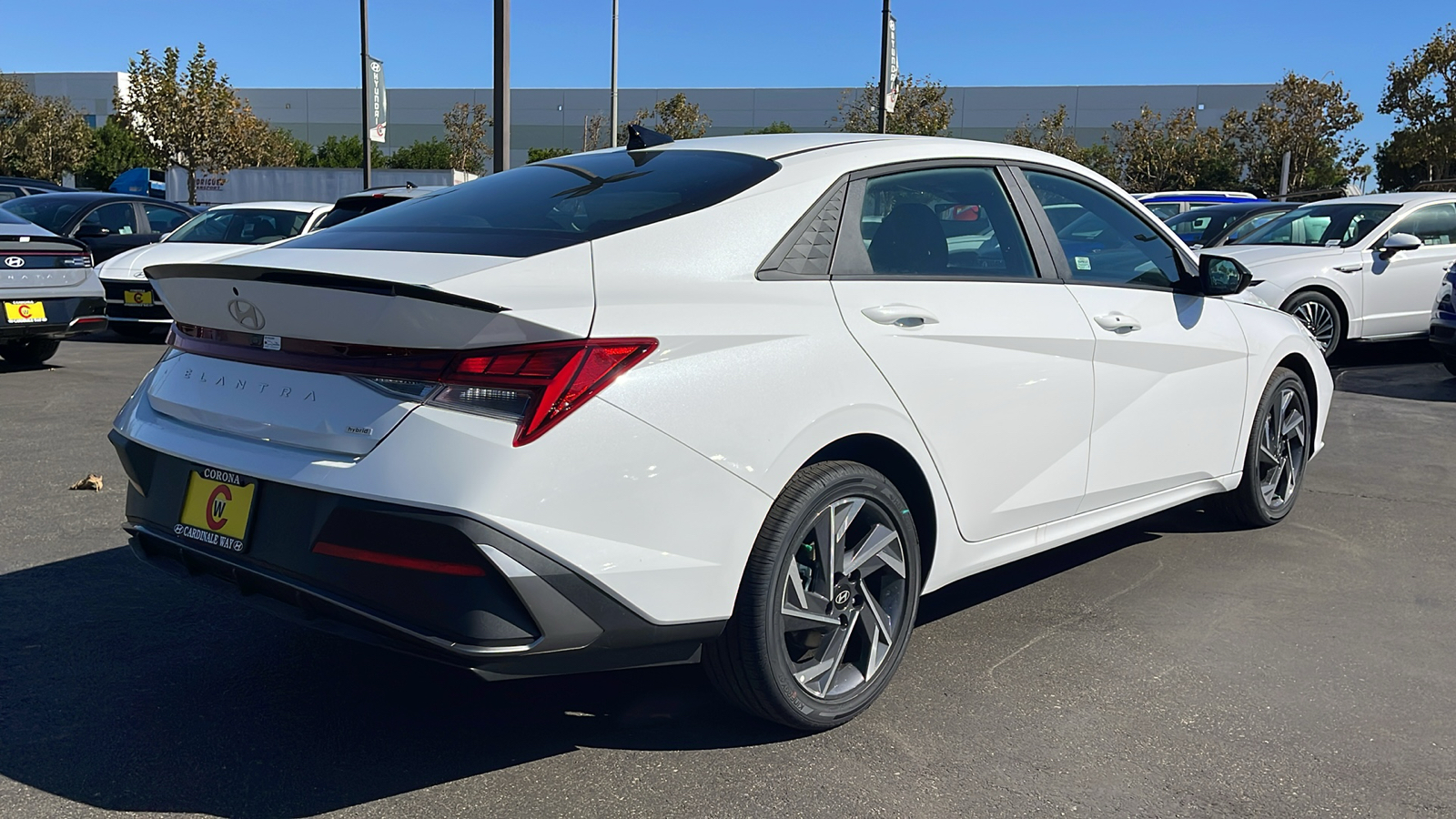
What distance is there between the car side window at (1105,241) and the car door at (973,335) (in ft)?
0.76

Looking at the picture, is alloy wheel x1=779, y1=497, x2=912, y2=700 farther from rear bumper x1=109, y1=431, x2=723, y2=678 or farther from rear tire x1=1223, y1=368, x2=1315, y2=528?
rear tire x1=1223, y1=368, x2=1315, y2=528

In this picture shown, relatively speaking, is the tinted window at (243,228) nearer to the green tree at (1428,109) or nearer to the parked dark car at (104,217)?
the parked dark car at (104,217)

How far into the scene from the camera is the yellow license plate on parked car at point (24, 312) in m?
9.03

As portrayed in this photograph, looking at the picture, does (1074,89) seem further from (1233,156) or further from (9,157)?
(9,157)

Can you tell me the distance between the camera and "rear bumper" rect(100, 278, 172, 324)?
11891 mm

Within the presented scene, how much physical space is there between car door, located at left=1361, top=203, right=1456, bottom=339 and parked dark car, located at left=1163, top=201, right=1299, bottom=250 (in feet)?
4.20

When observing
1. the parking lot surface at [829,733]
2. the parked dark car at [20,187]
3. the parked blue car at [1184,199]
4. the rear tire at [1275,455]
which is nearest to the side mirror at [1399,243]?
the rear tire at [1275,455]

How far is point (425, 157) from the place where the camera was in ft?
191

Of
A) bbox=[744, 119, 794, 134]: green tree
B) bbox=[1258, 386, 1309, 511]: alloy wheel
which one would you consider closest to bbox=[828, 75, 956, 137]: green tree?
bbox=[744, 119, 794, 134]: green tree

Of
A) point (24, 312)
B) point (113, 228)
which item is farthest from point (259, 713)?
point (113, 228)

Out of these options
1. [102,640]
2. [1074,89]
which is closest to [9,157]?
[1074,89]

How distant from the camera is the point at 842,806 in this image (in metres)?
2.87

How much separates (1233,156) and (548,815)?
49.4 metres

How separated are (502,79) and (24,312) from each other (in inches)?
189
